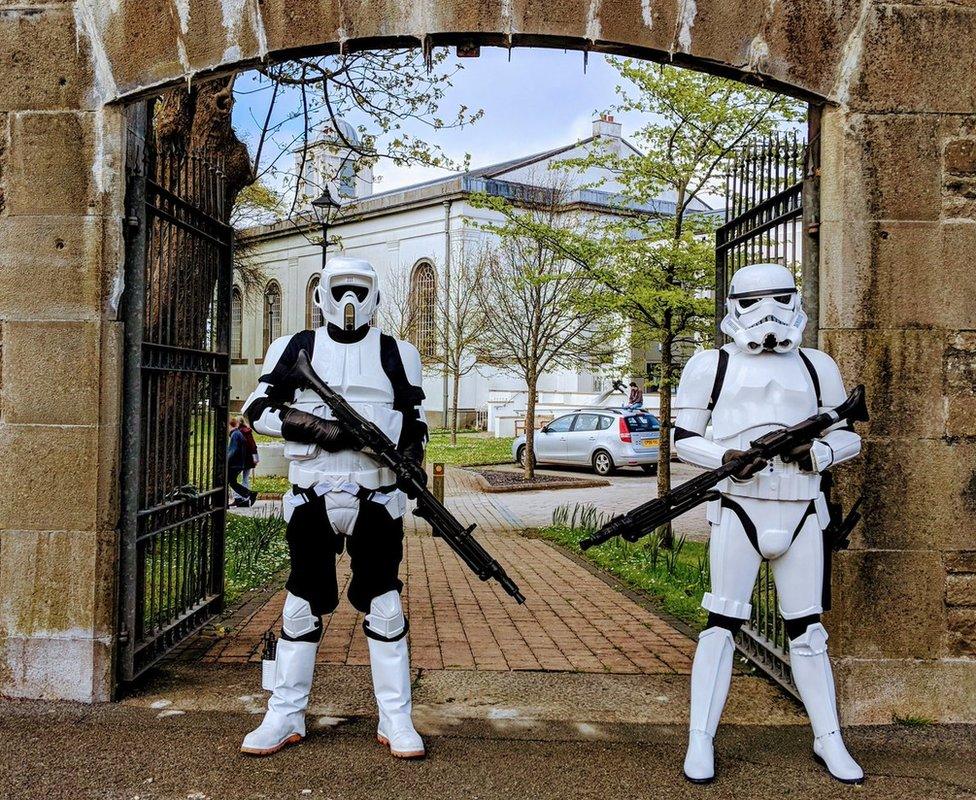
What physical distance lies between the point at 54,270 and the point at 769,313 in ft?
11.8

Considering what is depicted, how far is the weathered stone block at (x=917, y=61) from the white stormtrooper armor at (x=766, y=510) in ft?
4.58

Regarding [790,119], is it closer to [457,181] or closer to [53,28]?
[53,28]

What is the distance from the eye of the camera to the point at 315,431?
4133 mm

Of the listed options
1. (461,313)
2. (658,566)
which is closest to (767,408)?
(658,566)

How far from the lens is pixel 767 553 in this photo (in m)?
4.13

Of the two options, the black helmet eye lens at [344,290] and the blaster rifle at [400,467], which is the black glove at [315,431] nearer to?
the blaster rifle at [400,467]

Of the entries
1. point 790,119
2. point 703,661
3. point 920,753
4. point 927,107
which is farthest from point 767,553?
point 790,119

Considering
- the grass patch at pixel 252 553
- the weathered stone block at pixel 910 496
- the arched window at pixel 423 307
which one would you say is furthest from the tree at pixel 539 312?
the weathered stone block at pixel 910 496

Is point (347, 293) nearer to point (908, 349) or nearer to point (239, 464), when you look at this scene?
point (908, 349)

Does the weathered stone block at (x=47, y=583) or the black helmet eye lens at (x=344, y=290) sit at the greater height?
the black helmet eye lens at (x=344, y=290)

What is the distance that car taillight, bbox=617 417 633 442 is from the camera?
20.1 metres

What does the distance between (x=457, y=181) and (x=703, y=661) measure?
35.1 meters

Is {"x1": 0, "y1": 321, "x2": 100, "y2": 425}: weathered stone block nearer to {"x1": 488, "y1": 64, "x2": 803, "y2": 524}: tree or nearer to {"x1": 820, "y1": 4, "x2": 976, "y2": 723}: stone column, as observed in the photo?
{"x1": 820, "y1": 4, "x2": 976, "y2": 723}: stone column

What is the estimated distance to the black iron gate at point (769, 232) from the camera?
5.03m
